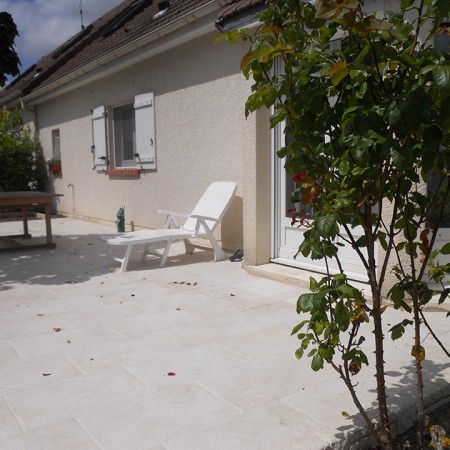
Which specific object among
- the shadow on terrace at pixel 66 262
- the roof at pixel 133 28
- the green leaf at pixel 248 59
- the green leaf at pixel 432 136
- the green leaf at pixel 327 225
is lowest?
the shadow on terrace at pixel 66 262

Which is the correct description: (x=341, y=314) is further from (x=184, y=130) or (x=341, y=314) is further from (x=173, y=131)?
(x=173, y=131)

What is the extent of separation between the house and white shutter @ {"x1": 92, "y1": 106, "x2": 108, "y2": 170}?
0.07ft

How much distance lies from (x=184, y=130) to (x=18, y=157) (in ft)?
25.6

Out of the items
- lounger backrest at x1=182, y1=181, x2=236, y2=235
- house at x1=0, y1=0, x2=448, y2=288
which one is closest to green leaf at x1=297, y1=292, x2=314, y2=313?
house at x1=0, y1=0, x2=448, y2=288

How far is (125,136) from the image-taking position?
378 inches

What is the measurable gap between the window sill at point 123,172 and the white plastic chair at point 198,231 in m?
2.38

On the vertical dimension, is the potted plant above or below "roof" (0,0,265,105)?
below

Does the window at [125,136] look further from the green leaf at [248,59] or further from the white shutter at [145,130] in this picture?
the green leaf at [248,59]

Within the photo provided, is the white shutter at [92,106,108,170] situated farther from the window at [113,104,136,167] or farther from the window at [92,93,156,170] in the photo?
the window at [113,104,136,167]

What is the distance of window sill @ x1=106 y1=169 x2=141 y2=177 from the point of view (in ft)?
29.2

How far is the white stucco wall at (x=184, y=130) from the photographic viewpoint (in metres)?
6.54

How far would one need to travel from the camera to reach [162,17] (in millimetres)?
8133

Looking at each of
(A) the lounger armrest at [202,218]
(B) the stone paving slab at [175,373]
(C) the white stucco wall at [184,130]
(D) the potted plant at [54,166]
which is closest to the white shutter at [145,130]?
(C) the white stucco wall at [184,130]

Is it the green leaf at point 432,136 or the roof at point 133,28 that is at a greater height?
the roof at point 133,28
